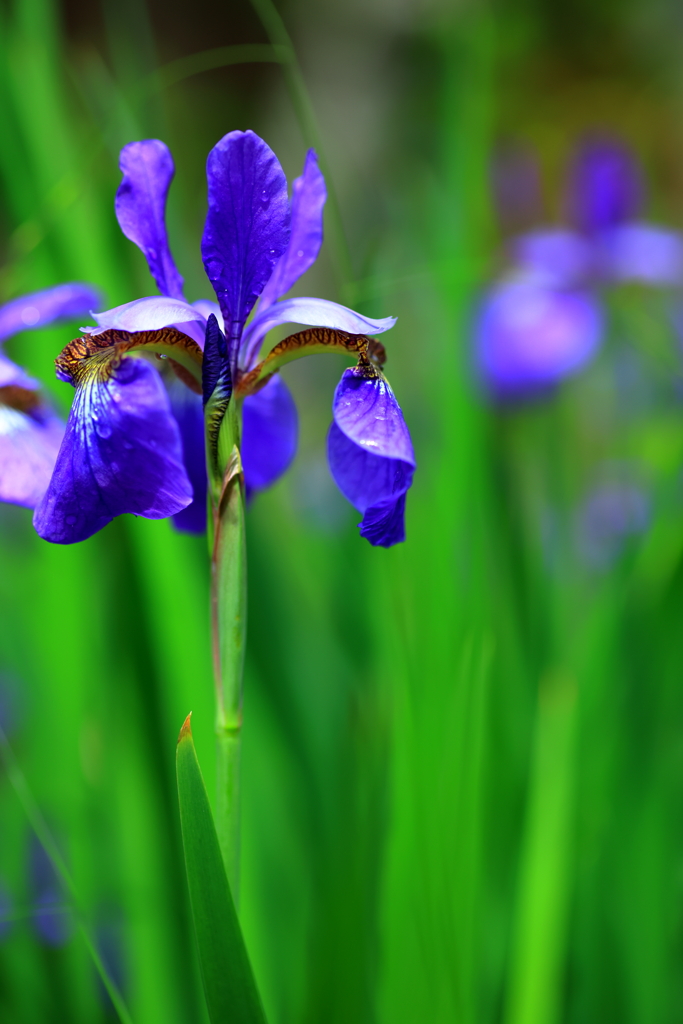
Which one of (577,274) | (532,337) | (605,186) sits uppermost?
(605,186)

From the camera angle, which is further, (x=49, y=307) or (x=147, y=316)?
(x=49, y=307)

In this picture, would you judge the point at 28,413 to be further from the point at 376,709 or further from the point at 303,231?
the point at 376,709

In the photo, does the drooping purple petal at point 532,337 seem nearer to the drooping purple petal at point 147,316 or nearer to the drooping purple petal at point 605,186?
the drooping purple petal at point 605,186

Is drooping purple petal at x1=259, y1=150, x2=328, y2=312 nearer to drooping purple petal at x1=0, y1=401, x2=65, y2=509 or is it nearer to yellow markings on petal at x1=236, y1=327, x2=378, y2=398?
yellow markings on petal at x1=236, y1=327, x2=378, y2=398

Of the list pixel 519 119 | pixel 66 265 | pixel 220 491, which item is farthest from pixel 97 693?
pixel 519 119

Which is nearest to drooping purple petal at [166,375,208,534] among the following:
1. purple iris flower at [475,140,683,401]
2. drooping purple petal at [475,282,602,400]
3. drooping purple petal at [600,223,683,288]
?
drooping purple petal at [475,282,602,400]

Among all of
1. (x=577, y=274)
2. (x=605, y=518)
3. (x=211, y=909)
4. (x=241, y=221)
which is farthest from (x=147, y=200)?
(x=605, y=518)
